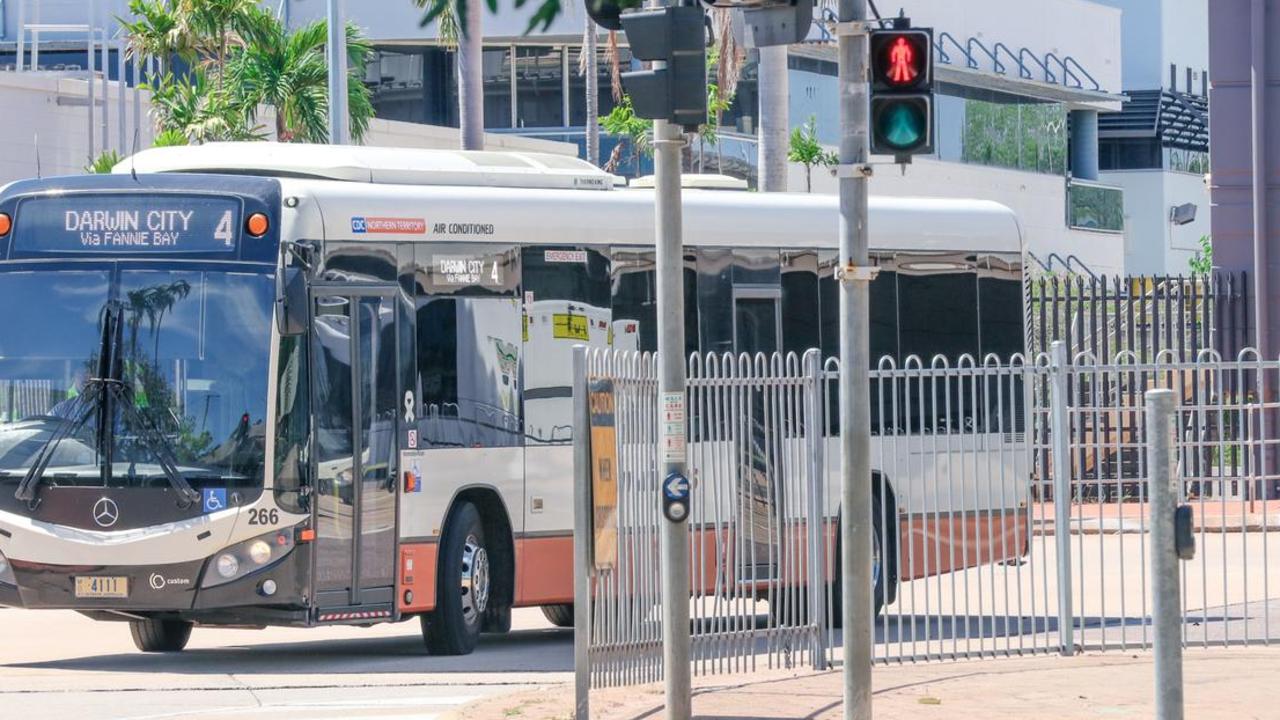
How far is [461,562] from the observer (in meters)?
14.6

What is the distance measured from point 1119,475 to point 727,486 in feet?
8.30

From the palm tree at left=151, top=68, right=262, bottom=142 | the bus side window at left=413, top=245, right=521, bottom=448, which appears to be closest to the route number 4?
the bus side window at left=413, top=245, right=521, bottom=448

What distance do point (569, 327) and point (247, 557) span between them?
10.2 feet

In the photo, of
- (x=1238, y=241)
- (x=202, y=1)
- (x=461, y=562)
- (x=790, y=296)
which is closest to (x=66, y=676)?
(x=461, y=562)

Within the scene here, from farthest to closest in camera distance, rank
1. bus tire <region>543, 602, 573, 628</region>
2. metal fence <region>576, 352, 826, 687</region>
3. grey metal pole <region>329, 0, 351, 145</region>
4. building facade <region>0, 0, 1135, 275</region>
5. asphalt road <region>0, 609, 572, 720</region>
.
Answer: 1. building facade <region>0, 0, 1135, 275</region>
2. grey metal pole <region>329, 0, 351, 145</region>
3. bus tire <region>543, 602, 573, 628</region>
4. asphalt road <region>0, 609, 572, 720</region>
5. metal fence <region>576, 352, 826, 687</region>

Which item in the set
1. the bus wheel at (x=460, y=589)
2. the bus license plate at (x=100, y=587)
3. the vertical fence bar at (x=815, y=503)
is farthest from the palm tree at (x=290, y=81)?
the vertical fence bar at (x=815, y=503)

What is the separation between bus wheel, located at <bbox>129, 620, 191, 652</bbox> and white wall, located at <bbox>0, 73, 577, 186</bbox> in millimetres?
21788

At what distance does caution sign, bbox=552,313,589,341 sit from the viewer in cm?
1518

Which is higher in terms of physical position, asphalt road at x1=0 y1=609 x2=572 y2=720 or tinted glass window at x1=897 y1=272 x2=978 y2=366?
tinted glass window at x1=897 y1=272 x2=978 y2=366

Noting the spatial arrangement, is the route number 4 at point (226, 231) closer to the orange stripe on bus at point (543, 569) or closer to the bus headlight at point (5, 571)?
the bus headlight at point (5, 571)

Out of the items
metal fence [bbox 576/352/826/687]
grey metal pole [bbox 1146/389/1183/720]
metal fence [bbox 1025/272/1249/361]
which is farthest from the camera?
metal fence [bbox 1025/272/1249/361]

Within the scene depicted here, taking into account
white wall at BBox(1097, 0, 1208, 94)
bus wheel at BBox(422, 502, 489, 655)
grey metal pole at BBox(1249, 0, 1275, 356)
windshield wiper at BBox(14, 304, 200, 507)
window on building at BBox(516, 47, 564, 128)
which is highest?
white wall at BBox(1097, 0, 1208, 94)

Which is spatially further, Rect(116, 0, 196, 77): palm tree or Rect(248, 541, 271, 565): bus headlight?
Rect(116, 0, 196, 77): palm tree

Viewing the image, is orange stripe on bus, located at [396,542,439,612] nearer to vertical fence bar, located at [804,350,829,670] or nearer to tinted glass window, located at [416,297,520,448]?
tinted glass window, located at [416,297,520,448]
